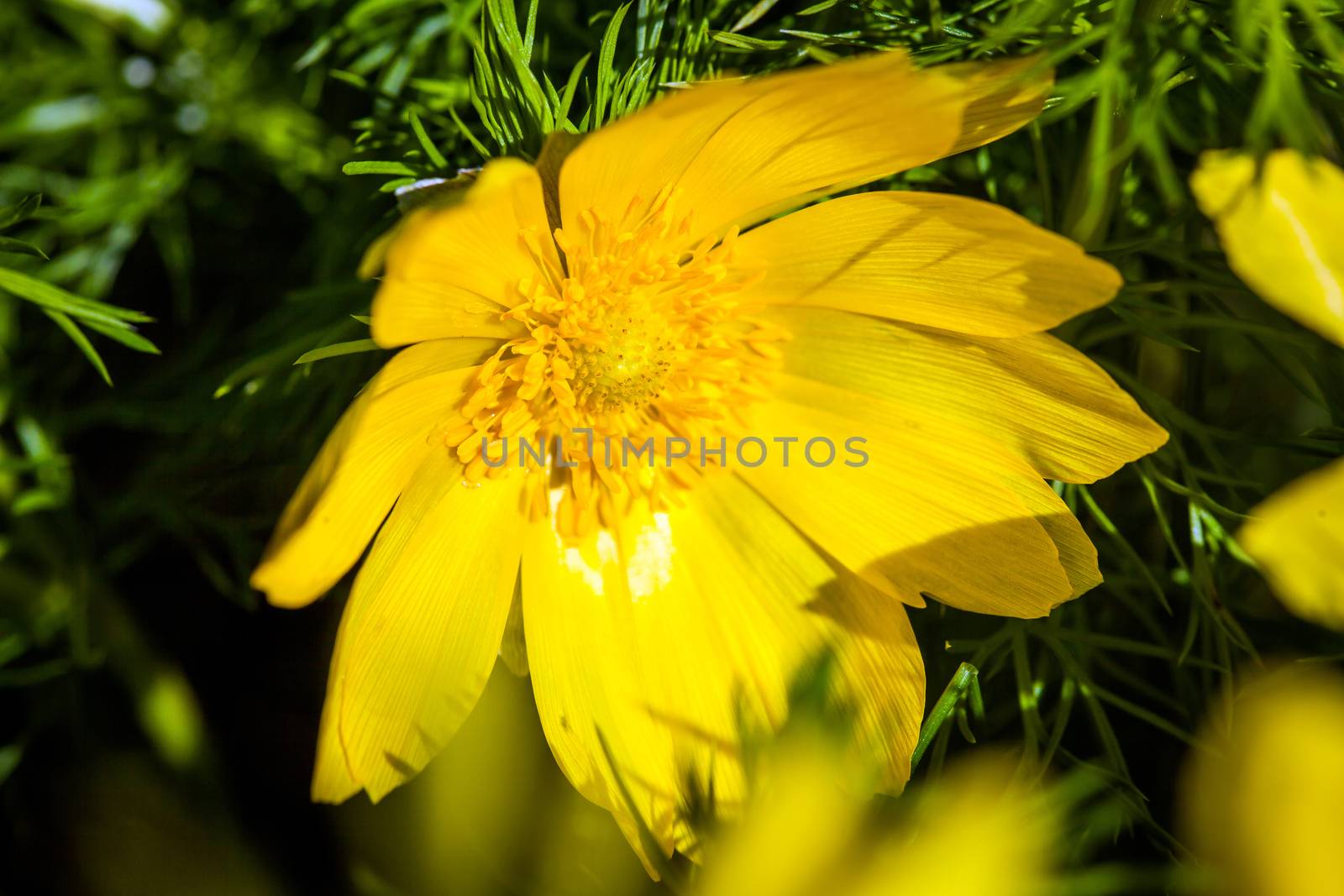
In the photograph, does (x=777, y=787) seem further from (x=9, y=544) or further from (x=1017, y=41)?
(x=9, y=544)

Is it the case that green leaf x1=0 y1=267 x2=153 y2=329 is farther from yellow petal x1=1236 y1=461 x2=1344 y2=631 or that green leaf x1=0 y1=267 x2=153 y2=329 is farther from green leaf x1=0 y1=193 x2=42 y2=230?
yellow petal x1=1236 y1=461 x2=1344 y2=631

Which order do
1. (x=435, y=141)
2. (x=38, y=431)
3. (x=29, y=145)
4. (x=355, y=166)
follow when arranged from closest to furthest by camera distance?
(x=355, y=166) → (x=435, y=141) → (x=38, y=431) → (x=29, y=145)

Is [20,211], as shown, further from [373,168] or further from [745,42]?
[745,42]

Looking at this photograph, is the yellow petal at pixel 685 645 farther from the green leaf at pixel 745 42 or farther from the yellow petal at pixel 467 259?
the green leaf at pixel 745 42

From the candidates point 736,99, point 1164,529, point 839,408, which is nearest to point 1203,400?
point 1164,529

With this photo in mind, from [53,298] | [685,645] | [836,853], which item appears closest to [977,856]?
[836,853]

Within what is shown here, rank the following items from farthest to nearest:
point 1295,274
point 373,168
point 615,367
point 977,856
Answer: point 615,367 < point 373,168 < point 1295,274 < point 977,856

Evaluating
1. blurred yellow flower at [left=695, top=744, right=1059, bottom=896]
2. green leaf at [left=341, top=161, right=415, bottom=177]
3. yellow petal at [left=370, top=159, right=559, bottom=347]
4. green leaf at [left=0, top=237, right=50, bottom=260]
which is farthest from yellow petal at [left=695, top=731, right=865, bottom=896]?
green leaf at [left=0, top=237, right=50, bottom=260]
